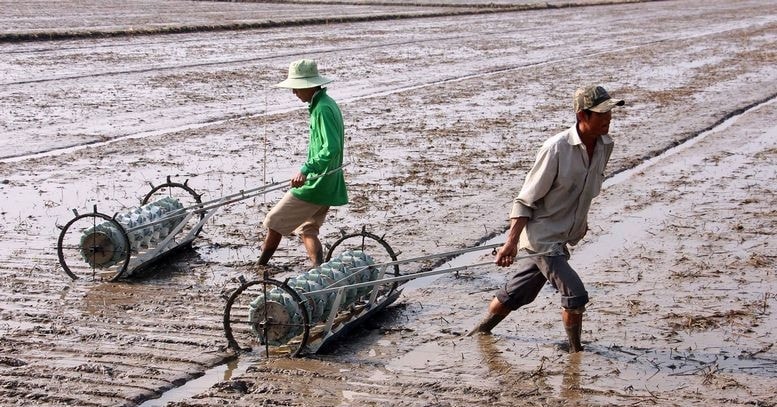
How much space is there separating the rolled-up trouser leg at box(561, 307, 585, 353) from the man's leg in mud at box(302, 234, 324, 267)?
1994 millimetres

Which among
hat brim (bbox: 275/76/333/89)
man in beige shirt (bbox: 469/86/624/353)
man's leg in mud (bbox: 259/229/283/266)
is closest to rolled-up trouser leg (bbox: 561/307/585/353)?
man in beige shirt (bbox: 469/86/624/353)

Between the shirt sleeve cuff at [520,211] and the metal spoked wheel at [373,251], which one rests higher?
the shirt sleeve cuff at [520,211]

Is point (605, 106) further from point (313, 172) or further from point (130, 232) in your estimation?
point (130, 232)

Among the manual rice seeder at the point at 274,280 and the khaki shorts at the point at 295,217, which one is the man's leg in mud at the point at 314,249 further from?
the manual rice seeder at the point at 274,280

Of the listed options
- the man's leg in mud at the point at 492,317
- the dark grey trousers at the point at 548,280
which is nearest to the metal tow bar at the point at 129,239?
the man's leg in mud at the point at 492,317

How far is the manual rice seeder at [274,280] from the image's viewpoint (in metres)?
6.79

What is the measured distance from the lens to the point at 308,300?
6895 mm

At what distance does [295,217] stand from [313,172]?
47cm

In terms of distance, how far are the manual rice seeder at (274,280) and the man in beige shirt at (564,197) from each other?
249 mm

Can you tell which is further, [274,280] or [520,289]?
[520,289]

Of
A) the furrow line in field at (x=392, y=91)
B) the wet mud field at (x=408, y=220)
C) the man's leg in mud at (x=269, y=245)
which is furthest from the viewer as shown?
the furrow line in field at (x=392, y=91)

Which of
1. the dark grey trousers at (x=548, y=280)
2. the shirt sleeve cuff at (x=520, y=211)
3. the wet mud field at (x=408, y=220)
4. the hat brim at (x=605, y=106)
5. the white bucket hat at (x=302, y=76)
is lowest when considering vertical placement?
the wet mud field at (x=408, y=220)

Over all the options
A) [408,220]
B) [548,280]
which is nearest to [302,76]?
[548,280]

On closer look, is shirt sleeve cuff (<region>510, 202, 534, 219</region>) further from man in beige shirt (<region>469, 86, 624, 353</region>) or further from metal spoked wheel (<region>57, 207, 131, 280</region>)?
metal spoked wheel (<region>57, 207, 131, 280</region>)
